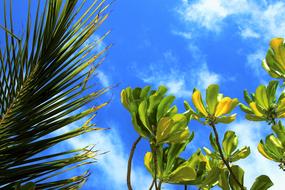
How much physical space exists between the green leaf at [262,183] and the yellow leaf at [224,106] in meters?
0.28

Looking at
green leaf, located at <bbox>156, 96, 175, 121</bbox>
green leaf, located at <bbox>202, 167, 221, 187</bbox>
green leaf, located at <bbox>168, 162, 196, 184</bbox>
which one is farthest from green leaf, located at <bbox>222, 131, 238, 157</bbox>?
green leaf, located at <bbox>156, 96, 175, 121</bbox>

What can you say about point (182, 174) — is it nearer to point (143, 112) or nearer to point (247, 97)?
point (143, 112)

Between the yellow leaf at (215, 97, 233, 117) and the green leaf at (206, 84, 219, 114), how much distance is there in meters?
0.02

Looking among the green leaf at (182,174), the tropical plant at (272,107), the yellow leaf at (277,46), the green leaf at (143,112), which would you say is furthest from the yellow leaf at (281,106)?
the green leaf at (143,112)

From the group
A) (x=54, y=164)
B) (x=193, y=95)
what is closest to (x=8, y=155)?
(x=54, y=164)

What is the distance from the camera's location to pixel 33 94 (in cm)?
166

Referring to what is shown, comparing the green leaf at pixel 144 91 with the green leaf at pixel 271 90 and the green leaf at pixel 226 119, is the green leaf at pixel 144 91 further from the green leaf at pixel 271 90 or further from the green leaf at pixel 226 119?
the green leaf at pixel 271 90

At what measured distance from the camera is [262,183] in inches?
53.7

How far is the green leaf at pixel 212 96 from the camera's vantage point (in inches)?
53.0

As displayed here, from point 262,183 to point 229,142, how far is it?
25cm

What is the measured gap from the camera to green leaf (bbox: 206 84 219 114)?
4.42ft

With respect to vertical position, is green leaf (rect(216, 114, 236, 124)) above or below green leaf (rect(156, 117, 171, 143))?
above

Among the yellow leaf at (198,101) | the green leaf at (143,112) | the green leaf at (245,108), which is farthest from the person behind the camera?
the green leaf at (245,108)

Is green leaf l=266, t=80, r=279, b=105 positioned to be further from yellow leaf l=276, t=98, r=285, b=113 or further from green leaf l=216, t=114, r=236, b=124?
green leaf l=216, t=114, r=236, b=124
